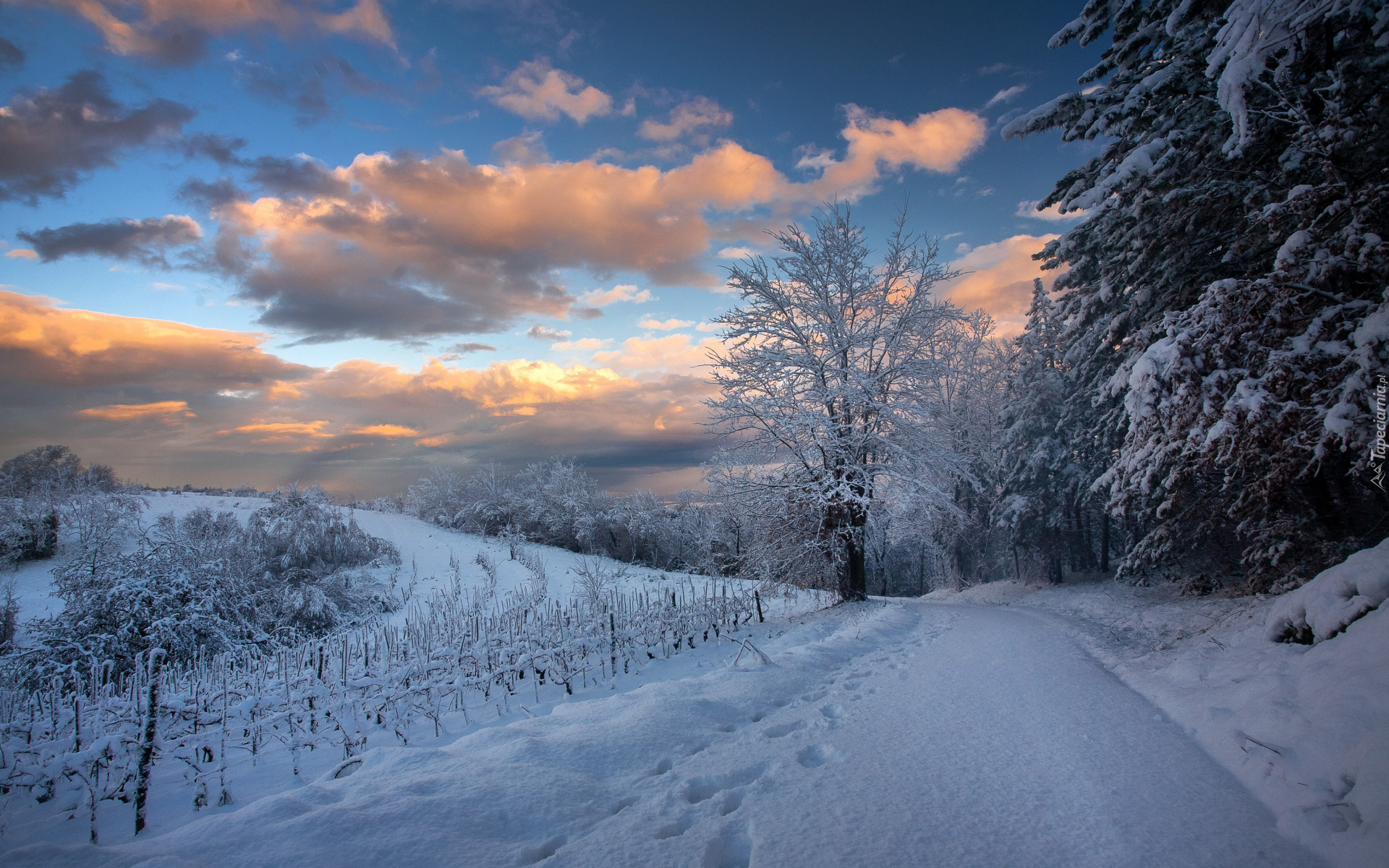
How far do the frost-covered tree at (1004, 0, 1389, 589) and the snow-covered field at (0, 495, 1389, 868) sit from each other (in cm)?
255

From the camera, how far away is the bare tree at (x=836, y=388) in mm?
11688

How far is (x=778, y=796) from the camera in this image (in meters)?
3.08

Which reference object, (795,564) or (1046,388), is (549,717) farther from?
(1046,388)

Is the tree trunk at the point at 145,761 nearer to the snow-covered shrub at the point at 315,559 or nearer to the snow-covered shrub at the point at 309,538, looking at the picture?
the snow-covered shrub at the point at 315,559

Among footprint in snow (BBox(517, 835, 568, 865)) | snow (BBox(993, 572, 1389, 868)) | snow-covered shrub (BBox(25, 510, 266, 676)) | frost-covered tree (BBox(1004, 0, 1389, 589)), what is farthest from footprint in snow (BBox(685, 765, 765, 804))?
snow-covered shrub (BBox(25, 510, 266, 676))

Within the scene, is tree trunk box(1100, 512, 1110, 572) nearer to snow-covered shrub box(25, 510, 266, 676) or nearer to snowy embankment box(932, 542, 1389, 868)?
snowy embankment box(932, 542, 1389, 868)

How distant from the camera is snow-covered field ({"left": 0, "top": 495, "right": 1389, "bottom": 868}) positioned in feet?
8.27

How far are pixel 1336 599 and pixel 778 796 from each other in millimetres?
5071

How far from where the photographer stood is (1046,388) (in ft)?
67.6

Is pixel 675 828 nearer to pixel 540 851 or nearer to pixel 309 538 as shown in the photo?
pixel 540 851

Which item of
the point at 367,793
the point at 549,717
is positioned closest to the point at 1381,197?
the point at 549,717

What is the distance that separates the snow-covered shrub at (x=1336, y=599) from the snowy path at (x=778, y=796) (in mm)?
1500

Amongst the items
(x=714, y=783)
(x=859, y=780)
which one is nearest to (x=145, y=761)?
(x=714, y=783)

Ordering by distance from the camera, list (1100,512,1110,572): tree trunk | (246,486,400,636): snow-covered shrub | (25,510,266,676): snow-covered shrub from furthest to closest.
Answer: (1100,512,1110,572): tree trunk
(246,486,400,636): snow-covered shrub
(25,510,266,676): snow-covered shrub
